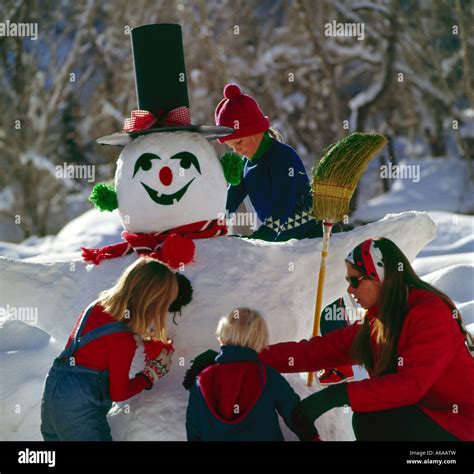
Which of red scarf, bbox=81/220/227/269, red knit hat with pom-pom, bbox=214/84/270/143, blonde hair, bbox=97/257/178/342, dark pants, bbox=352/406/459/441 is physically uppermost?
red knit hat with pom-pom, bbox=214/84/270/143

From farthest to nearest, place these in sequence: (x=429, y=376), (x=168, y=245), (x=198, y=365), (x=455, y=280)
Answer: (x=455, y=280), (x=168, y=245), (x=198, y=365), (x=429, y=376)

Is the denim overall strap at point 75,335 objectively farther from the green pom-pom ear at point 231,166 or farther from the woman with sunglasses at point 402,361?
the green pom-pom ear at point 231,166

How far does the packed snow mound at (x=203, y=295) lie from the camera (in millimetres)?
3031

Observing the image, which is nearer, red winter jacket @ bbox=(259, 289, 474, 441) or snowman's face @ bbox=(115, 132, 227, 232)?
red winter jacket @ bbox=(259, 289, 474, 441)

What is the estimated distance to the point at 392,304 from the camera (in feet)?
9.04

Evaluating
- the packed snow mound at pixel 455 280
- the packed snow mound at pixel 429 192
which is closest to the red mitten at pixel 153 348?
the packed snow mound at pixel 455 280

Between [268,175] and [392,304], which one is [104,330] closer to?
[392,304]

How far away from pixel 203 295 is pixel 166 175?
1.56 feet

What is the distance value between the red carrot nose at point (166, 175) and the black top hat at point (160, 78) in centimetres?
23

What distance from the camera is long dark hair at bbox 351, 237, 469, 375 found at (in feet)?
9.02

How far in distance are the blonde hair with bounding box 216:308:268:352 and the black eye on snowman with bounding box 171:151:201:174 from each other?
0.81 metres

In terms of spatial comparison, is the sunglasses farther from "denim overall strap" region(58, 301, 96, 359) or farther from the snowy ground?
"denim overall strap" region(58, 301, 96, 359)

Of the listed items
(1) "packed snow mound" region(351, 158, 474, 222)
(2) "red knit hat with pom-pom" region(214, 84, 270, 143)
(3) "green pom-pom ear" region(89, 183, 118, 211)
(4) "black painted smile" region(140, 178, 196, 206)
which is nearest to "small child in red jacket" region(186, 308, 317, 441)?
(4) "black painted smile" region(140, 178, 196, 206)

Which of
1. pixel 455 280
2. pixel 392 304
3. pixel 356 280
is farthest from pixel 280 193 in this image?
pixel 455 280
